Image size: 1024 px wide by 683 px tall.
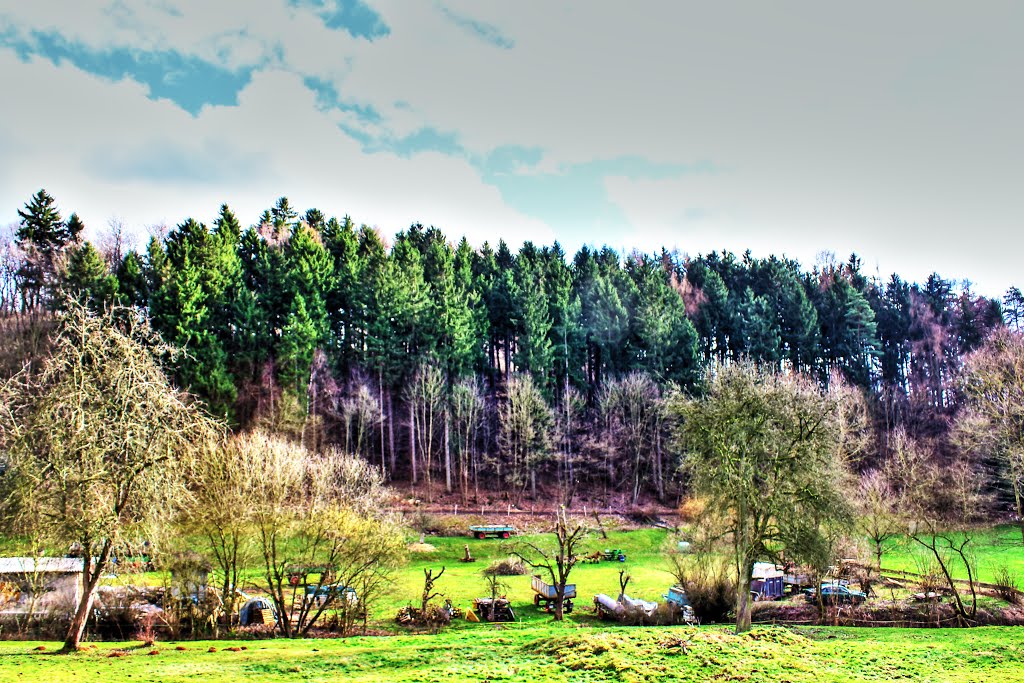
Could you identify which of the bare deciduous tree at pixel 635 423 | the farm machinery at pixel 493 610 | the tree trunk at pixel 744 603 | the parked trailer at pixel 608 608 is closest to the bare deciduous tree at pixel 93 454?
the farm machinery at pixel 493 610

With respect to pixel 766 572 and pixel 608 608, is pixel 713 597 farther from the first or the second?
pixel 766 572

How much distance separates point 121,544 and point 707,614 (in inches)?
866

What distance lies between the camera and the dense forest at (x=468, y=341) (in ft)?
182

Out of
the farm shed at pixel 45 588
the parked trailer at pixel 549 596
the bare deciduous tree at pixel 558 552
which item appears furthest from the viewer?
the parked trailer at pixel 549 596

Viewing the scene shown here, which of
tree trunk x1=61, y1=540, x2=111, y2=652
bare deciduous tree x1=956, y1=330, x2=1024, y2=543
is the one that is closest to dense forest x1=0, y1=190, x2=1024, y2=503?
bare deciduous tree x1=956, y1=330, x2=1024, y2=543

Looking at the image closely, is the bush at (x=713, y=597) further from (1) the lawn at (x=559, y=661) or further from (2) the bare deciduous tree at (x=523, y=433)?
(2) the bare deciduous tree at (x=523, y=433)

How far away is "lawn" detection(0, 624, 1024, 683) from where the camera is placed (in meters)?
12.6

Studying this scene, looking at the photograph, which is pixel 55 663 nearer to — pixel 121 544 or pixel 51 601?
pixel 121 544

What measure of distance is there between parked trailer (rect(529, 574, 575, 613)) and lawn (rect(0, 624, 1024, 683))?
34.9ft

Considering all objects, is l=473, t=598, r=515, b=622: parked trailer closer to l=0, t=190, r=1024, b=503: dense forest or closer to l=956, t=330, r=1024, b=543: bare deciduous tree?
l=0, t=190, r=1024, b=503: dense forest

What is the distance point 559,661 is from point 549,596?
1583 centimetres

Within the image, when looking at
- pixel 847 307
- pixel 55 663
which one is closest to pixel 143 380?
pixel 55 663

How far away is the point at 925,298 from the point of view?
79250 millimetres

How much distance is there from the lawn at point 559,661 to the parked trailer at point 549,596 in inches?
418
